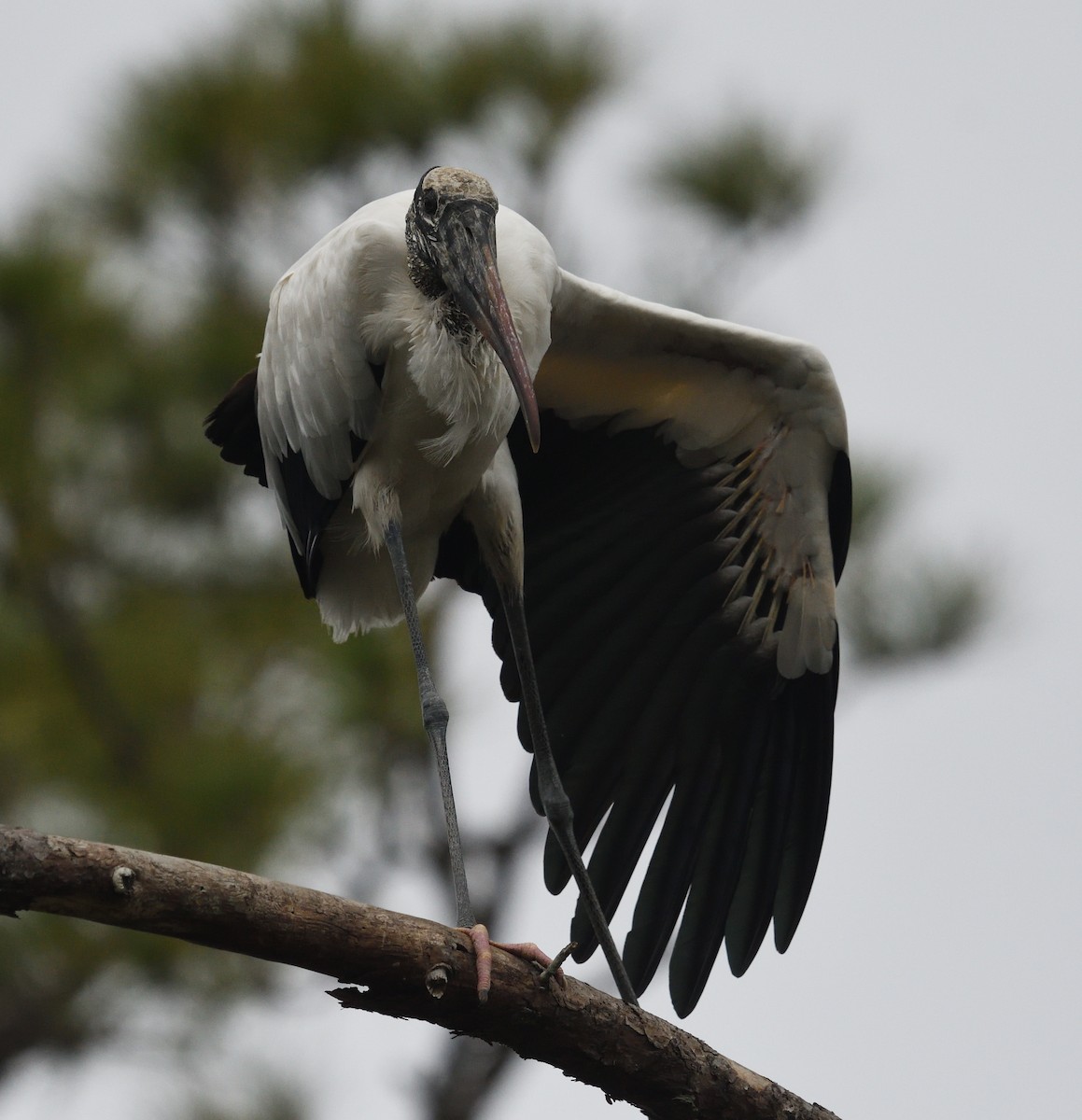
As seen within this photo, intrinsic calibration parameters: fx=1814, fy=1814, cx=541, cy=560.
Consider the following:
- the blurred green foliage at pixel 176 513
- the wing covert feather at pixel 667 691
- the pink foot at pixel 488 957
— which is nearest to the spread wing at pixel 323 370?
the wing covert feather at pixel 667 691

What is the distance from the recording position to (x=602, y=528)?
401 cm

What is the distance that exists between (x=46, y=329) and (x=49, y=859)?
15.4 feet

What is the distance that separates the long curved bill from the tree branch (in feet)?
3.23

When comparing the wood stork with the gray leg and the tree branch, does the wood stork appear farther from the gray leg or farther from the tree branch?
the tree branch

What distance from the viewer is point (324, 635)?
716cm

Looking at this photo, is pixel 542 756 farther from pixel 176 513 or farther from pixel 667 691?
pixel 176 513

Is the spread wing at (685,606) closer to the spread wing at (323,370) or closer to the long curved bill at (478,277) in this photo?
the spread wing at (323,370)

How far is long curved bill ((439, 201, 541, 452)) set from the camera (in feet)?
10.4

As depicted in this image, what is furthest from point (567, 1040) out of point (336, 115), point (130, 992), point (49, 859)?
point (336, 115)

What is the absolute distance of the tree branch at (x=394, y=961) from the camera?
2.22m


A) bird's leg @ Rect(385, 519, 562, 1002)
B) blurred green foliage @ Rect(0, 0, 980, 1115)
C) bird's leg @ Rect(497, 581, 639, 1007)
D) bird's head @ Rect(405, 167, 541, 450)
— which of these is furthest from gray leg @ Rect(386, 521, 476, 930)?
blurred green foliage @ Rect(0, 0, 980, 1115)

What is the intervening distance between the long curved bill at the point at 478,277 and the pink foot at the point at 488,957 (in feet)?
2.91

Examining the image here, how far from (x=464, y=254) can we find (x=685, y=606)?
1104 mm

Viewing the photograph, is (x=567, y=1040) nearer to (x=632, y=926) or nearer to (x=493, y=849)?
(x=632, y=926)
